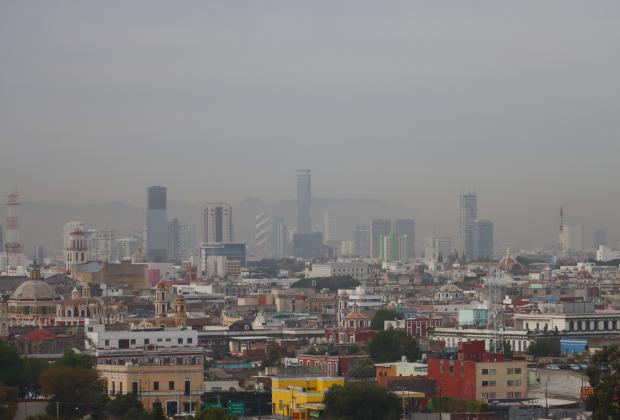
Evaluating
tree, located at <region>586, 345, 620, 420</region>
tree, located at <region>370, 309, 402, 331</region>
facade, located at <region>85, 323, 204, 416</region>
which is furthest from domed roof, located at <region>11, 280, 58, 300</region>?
tree, located at <region>586, 345, 620, 420</region>

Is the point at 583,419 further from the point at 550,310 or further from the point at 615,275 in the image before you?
the point at 615,275

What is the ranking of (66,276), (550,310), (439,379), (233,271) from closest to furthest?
1. (439,379)
2. (550,310)
3. (66,276)
4. (233,271)

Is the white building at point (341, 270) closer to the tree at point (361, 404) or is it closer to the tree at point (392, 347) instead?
the tree at point (392, 347)

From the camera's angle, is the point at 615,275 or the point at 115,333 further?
the point at 615,275

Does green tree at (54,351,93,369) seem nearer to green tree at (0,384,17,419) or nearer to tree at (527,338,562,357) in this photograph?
green tree at (0,384,17,419)

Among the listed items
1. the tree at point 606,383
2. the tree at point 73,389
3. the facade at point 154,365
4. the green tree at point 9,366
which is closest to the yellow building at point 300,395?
the facade at point 154,365

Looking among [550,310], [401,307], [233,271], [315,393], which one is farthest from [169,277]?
[315,393]
